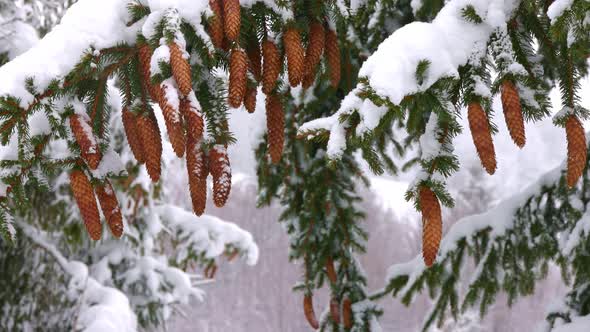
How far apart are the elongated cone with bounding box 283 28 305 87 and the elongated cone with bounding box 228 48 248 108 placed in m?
0.11

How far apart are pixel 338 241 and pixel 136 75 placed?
7.21 ft

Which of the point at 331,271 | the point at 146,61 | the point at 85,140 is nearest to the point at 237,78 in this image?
the point at 146,61

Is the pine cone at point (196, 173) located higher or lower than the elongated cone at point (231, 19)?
lower

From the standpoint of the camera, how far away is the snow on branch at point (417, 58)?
4.33 ft

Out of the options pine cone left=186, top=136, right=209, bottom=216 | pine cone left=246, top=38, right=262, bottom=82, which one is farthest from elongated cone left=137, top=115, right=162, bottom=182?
pine cone left=246, top=38, right=262, bottom=82

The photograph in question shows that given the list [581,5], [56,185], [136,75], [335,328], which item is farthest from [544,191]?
[56,185]

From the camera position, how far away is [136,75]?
1.57 m

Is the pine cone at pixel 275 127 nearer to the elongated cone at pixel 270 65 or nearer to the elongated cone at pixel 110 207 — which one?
the elongated cone at pixel 270 65

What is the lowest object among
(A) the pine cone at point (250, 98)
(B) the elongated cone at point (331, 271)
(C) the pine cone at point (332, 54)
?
(A) the pine cone at point (250, 98)

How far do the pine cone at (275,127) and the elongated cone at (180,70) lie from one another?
0.31 metres

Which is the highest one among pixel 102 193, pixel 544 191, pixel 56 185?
pixel 56 185

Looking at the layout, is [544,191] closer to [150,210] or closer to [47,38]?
[47,38]

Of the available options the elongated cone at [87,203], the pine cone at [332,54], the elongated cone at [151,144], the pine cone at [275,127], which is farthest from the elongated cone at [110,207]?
the pine cone at [332,54]

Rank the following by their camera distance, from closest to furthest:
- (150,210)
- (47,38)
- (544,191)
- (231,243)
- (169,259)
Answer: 1. (47,38)
2. (544,191)
3. (150,210)
4. (231,243)
5. (169,259)
